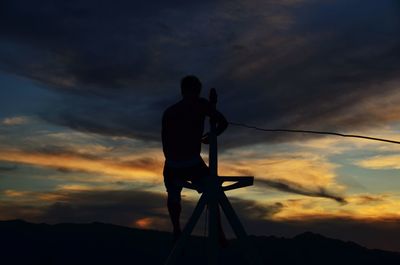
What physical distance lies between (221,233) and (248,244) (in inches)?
37.0

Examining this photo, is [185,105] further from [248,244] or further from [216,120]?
[248,244]

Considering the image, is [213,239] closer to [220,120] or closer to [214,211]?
[214,211]

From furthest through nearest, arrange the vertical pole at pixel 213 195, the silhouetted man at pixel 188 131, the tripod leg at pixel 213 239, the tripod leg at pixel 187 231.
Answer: the silhouetted man at pixel 188 131
the tripod leg at pixel 213 239
the vertical pole at pixel 213 195
the tripod leg at pixel 187 231

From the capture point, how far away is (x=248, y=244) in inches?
335

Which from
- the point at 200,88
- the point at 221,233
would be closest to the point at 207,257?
the point at 221,233

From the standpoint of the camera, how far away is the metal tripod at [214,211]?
860 centimetres

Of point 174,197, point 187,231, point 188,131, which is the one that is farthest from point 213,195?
point 188,131

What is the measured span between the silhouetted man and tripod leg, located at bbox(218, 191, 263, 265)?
0.50 metres

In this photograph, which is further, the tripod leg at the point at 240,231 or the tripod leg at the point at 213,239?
the tripod leg at the point at 213,239

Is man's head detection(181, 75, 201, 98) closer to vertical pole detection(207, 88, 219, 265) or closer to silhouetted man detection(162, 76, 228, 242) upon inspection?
silhouetted man detection(162, 76, 228, 242)

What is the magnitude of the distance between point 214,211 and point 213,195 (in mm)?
258

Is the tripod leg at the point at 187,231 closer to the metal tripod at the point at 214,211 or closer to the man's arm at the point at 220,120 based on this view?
the metal tripod at the point at 214,211

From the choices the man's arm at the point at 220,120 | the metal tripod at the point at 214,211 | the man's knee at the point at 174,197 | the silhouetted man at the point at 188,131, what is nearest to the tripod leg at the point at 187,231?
the metal tripod at the point at 214,211

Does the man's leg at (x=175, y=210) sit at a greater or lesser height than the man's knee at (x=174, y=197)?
lesser
